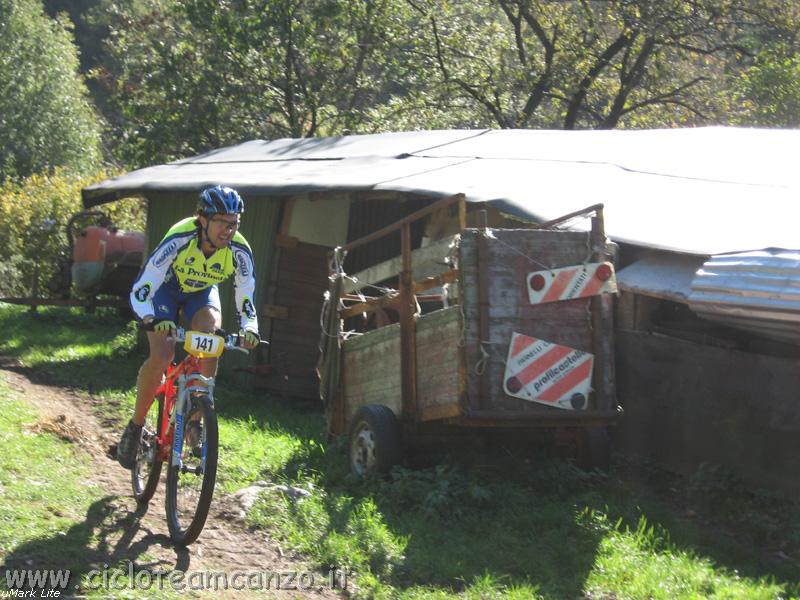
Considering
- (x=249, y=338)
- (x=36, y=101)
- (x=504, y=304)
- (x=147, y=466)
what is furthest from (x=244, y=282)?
(x=36, y=101)

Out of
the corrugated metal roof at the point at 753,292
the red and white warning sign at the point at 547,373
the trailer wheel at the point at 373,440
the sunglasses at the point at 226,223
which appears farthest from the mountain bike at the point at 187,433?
the corrugated metal roof at the point at 753,292

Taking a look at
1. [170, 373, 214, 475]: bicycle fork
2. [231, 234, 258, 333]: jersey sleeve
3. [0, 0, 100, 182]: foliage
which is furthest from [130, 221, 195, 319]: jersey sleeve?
[0, 0, 100, 182]: foliage

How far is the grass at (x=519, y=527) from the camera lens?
5680 millimetres

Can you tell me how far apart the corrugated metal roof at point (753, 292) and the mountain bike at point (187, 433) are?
9.61 feet

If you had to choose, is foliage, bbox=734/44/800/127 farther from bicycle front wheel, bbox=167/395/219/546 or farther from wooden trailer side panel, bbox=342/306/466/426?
bicycle front wheel, bbox=167/395/219/546

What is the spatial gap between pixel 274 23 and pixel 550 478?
14.4 m

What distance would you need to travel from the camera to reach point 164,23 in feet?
81.5

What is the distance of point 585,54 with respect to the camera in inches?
810

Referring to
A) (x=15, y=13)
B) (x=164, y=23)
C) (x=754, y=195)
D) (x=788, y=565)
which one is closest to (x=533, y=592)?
(x=788, y=565)

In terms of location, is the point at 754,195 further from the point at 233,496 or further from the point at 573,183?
the point at 233,496

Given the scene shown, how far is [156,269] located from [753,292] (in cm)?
348

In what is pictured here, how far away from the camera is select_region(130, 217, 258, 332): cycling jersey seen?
6.05 meters

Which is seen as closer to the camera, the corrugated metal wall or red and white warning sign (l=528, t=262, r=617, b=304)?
red and white warning sign (l=528, t=262, r=617, b=304)

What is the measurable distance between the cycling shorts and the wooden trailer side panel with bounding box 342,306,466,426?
1537 millimetres
